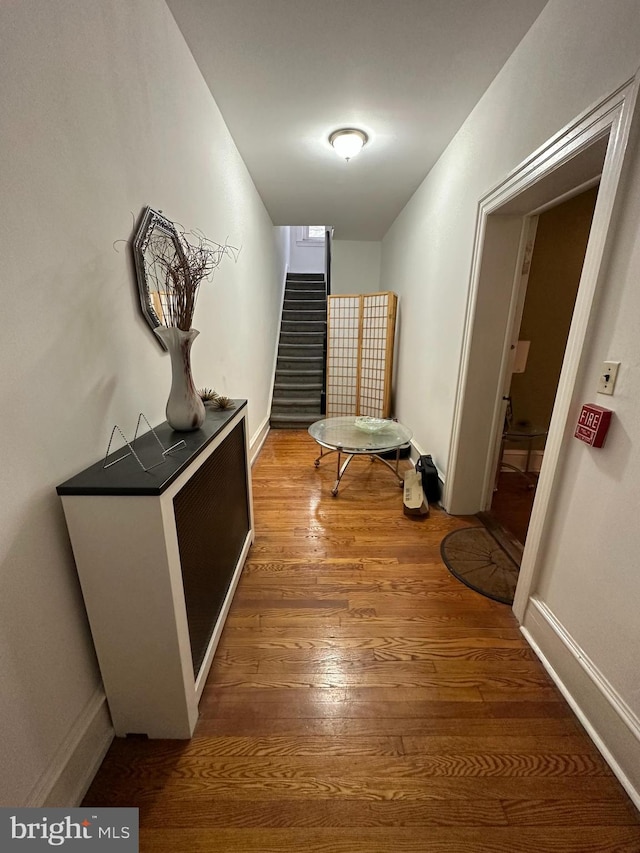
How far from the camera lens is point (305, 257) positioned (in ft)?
22.9

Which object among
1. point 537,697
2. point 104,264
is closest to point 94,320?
point 104,264

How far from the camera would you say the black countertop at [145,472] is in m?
0.78

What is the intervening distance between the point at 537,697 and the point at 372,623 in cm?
62

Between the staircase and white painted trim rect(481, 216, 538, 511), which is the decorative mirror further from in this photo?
the staircase

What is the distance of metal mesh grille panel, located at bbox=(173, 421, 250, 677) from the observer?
3.32 feet

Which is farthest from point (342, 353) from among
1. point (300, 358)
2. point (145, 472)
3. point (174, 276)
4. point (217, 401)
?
point (145, 472)

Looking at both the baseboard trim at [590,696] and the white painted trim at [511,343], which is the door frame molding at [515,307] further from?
the baseboard trim at [590,696]

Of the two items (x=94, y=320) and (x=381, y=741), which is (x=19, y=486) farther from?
(x=381, y=741)

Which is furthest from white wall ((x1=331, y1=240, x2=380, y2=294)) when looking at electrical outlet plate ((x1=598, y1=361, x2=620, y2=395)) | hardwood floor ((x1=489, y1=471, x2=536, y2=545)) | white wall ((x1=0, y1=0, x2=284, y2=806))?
electrical outlet plate ((x1=598, y1=361, x2=620, y2=395))

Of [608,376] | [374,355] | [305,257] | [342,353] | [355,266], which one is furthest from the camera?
[305,257]

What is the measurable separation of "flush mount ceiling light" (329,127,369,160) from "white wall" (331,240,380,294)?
284 centimetres

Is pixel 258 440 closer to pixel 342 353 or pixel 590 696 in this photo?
pixel 342 353

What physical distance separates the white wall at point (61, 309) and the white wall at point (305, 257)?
5968 millimetres

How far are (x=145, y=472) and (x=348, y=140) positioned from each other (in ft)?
8.16
